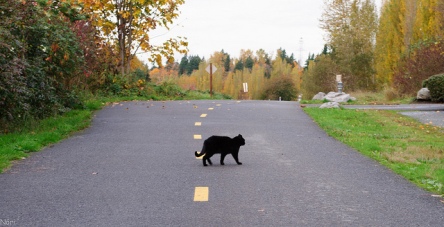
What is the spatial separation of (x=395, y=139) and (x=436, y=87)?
15731mm

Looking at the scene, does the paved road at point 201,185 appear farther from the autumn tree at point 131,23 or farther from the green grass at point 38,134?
the autumn tree at point 131,23

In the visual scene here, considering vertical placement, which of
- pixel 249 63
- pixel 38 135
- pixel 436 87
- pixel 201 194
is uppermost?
pixel 249 63

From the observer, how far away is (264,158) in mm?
10672

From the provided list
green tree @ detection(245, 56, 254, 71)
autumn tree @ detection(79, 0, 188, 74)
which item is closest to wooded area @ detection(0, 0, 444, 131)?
autumn tree @ detection(79, 0, 188, 74)

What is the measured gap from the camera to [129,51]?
33250 mm

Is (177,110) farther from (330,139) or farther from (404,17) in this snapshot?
(404,17)

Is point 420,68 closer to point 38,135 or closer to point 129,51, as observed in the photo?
point 129,51

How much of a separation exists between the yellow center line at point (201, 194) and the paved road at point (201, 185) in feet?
0.25

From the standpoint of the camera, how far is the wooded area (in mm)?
13820

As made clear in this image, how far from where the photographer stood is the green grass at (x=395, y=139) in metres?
9.13

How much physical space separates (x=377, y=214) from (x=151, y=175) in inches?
146

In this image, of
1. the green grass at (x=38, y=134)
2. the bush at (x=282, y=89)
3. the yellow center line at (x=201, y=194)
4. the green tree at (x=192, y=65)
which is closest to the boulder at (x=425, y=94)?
the green grass at (x=38, y=134)

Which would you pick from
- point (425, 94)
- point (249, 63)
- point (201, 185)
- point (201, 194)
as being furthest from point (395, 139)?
point (249, 63)

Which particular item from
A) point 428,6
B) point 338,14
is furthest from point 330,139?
point 338,14
